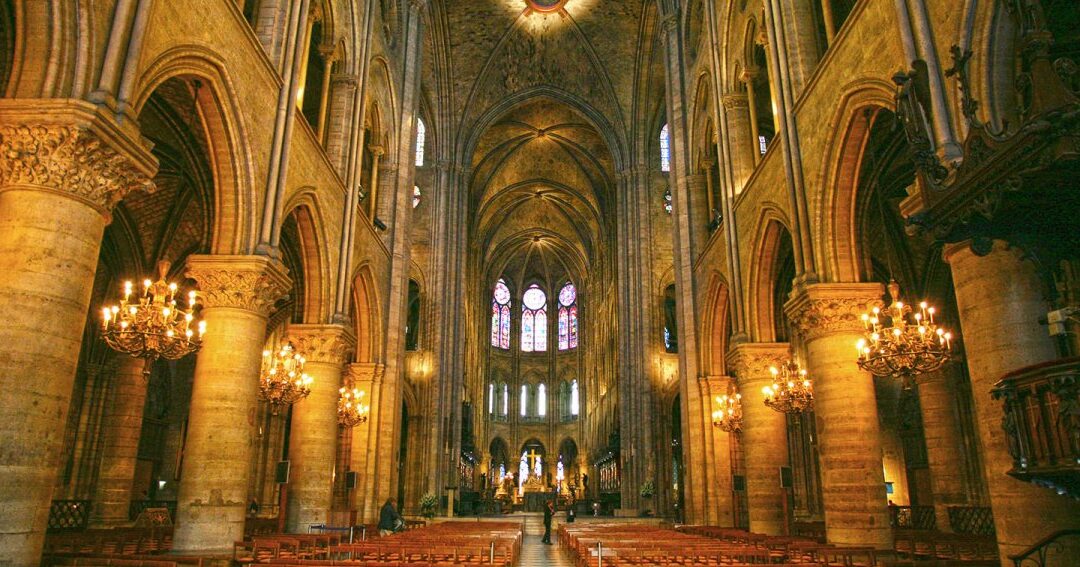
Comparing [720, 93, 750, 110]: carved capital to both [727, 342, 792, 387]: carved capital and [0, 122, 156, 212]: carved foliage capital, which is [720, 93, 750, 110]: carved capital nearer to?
[727, 342, 792, 387]: carved capital

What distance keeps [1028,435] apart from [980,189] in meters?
1.87

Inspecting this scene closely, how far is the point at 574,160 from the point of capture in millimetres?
41500

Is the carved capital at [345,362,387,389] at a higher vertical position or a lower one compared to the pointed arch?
lower

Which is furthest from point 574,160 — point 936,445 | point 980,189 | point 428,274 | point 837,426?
point 980,189

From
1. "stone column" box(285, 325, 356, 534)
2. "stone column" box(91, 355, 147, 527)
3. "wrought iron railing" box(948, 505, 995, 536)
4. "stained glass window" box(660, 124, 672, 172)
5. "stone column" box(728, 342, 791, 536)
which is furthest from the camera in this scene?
"stained glass window" box(660, 124, 672, 172)

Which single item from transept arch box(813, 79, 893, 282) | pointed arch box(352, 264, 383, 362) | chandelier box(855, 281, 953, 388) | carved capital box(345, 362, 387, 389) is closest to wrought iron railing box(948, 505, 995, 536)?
chandelier box(855, 281, 953, 388)

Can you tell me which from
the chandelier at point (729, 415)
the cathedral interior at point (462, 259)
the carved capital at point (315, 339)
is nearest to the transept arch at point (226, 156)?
the cathedral interior at point (462, 259)

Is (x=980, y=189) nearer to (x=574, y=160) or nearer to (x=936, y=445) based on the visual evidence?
(x=936, y=445)

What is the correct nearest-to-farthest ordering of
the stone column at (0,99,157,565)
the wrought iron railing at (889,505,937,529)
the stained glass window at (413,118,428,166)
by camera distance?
the stone column at (0,99,157,565)
the wrought iron railing at (889,505,937,529)
the stained glass window at (413,118,428,166)

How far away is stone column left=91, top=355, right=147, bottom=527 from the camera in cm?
1744

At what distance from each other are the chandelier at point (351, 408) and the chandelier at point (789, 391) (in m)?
9.94

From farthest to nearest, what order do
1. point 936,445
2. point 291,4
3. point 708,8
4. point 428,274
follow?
point 428,274, point 708,8, point 936,445, point 291,4

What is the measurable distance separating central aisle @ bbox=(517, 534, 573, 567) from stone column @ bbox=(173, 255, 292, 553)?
5510 mm

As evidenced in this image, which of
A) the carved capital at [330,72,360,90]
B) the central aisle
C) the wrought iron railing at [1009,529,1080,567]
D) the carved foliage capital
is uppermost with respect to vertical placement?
the carved capital at [330,72,360,90]
